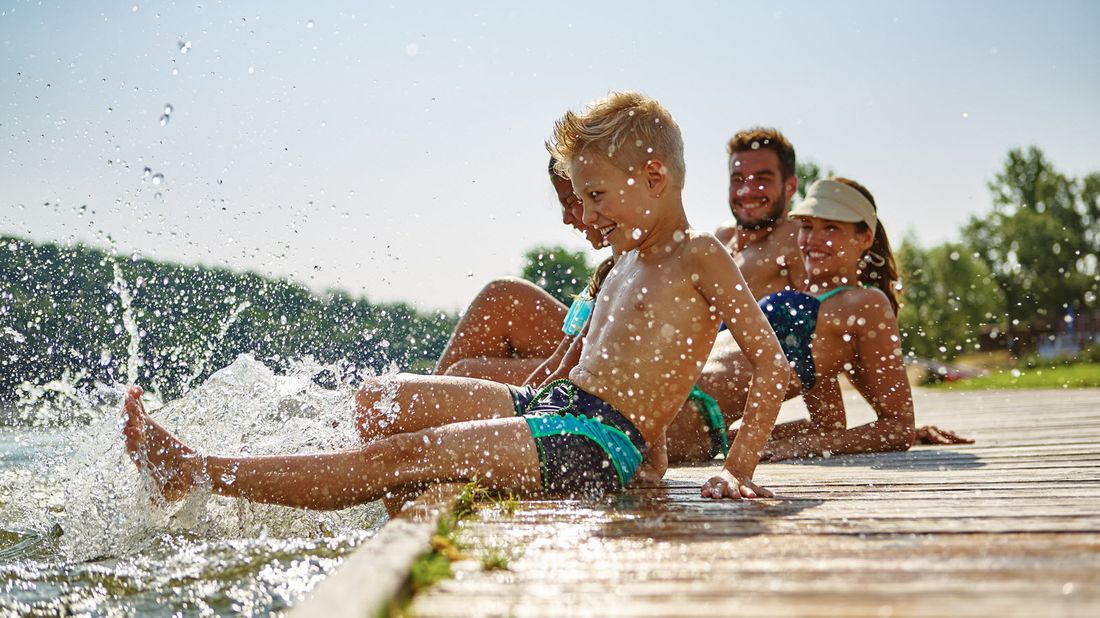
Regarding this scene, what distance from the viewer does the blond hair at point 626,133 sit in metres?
3.29

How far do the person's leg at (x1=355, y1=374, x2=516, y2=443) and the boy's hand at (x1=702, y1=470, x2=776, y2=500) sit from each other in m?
0.92

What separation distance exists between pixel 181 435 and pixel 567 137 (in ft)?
7.06

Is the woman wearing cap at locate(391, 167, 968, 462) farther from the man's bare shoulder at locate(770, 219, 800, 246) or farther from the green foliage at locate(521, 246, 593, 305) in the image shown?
the green foliage at locate(521, 246, 593, 305)

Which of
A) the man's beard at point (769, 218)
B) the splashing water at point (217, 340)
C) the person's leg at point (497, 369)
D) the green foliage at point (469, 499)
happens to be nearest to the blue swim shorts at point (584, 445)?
the green foliage at point (469, 499)

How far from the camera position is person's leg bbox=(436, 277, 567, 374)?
15.6 feet

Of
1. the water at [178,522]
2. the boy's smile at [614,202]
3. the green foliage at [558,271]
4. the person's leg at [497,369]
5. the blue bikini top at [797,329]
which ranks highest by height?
the green foliage at [558,271]

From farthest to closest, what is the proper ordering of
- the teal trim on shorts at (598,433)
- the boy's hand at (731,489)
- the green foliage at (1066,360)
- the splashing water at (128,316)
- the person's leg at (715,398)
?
the green foliage at (1066,360)
the splashing water at (128,316)
the person's leg at (715,398)
the teal trim on shorts at (598,433)
the boy's hand at (731,489)

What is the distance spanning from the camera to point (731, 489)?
2.86m

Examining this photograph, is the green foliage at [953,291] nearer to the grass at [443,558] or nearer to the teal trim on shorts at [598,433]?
the teal trim on shorts at [598,433]

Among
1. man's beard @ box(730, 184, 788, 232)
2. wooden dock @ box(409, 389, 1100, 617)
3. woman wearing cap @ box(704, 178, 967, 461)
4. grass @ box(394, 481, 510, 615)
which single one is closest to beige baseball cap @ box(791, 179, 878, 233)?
woman wearing cap @ box(704, 178, 967, 461)

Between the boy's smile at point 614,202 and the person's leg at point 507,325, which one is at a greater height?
the boy's smile at point 614,202

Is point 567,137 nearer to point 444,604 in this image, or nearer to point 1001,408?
point 444,604

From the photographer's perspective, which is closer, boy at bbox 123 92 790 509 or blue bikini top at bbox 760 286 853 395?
boy at bbox 123 92 790 509

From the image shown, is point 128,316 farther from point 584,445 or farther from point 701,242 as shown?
point 701,242
